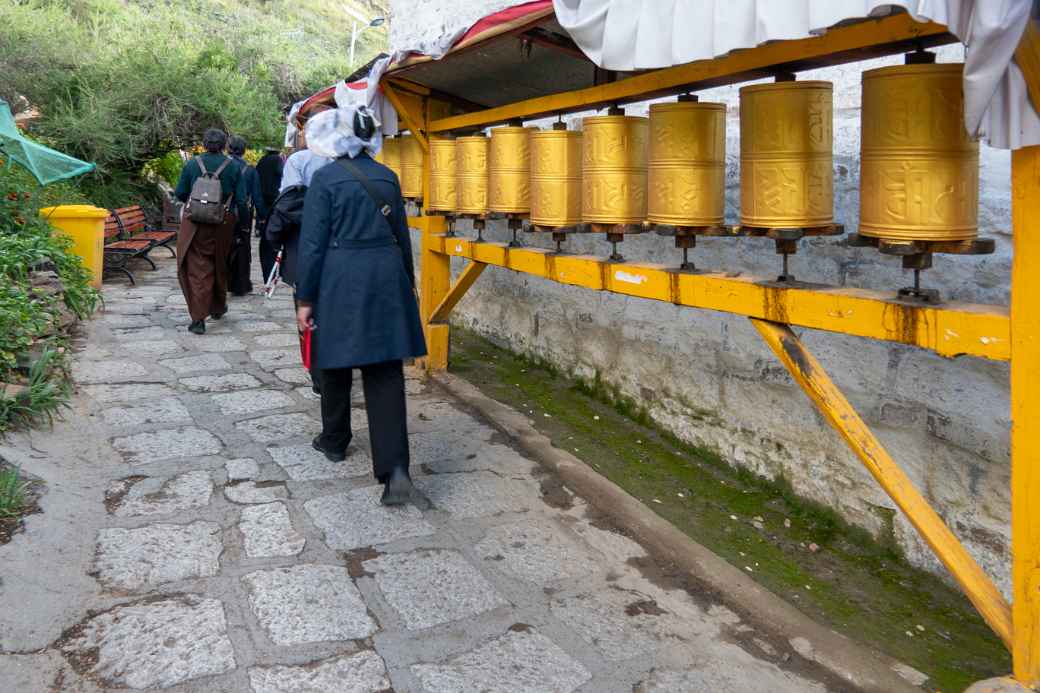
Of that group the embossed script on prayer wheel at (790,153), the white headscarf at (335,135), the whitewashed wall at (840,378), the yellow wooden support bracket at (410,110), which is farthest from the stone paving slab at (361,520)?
the yellow wooden support bracket at (410,110)

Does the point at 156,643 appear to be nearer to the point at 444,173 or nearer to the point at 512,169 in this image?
the point at 512,169

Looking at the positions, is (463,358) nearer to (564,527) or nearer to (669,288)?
(564,527)

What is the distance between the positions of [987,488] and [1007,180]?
1087mm

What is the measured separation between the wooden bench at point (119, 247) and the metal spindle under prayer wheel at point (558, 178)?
665cm

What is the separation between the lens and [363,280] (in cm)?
364

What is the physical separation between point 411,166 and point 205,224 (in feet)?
5.83

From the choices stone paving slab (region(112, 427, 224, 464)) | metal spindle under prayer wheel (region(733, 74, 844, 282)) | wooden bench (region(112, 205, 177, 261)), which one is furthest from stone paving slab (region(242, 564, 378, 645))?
wooden bench (region(112, 205, 177, 261))

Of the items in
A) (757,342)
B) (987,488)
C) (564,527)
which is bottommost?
(564,527)

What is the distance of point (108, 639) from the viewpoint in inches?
102

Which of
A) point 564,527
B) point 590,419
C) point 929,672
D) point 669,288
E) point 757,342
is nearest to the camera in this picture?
point 929,672

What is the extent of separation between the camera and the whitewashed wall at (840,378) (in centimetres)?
306

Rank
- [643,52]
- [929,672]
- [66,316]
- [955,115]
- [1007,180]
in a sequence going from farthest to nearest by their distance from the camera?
[66,316]
[1007,180]
[929,672]
[643,52]
[955,115]

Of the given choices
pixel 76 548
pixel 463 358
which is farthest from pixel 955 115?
pixel 463 358

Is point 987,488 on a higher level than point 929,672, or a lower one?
higher
